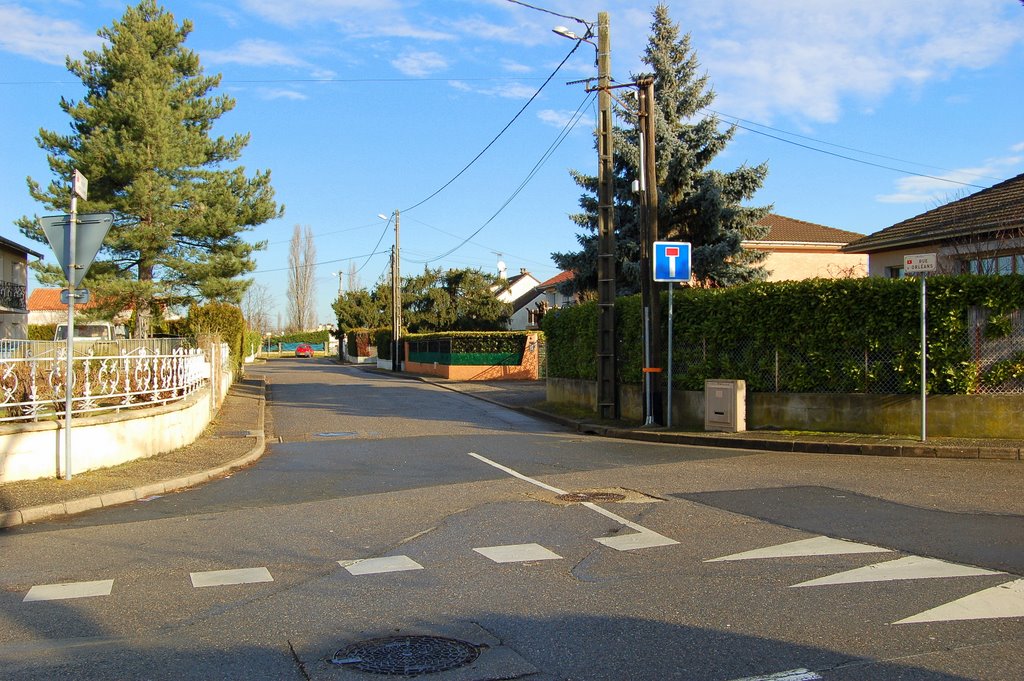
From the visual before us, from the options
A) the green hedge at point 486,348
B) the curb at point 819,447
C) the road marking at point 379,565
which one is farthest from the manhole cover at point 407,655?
the green hedge at point 486,348

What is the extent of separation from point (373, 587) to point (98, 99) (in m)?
30.9

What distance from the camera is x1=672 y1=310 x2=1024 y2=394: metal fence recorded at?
13875 millimetres

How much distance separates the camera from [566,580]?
6.31 meters

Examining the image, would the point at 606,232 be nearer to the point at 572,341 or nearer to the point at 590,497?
the point at 572,341

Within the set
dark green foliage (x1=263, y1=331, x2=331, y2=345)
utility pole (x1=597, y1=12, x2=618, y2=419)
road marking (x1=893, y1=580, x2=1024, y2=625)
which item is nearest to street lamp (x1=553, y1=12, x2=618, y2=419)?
utility pole (x1=597, y1=12, x2=618, y2=419)

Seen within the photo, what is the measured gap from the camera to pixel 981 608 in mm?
5367

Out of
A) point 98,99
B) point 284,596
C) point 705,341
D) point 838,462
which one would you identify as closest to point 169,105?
point 98,99

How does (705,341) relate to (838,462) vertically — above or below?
above

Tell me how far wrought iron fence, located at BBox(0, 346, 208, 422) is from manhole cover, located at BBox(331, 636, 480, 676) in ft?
23.0

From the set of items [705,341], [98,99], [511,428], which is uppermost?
[98,99]

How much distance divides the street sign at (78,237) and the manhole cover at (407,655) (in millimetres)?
7281

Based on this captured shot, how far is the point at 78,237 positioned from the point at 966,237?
1915 centimetres

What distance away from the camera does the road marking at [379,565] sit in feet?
22.0

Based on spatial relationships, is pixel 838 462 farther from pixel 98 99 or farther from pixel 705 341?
pixel 98 99
